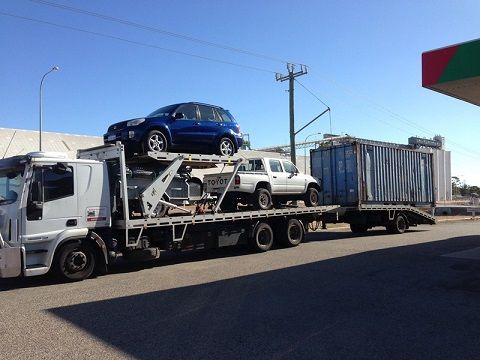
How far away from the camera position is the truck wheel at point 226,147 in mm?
13805

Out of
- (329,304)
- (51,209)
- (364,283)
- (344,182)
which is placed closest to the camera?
(329,304)

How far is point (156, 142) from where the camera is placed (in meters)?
12.1

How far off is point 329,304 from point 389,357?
247 centimetres

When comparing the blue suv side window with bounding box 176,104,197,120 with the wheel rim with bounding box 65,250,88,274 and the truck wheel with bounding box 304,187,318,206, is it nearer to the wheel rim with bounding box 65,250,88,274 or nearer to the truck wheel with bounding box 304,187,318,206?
the wheel rim with bounding box 65,250,88,274

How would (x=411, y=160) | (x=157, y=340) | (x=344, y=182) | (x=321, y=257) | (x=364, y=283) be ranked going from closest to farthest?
(x=157, y=340), (x=364, y=283), (x=321, y=257), (x=344, y=182), (x=411, y=160)

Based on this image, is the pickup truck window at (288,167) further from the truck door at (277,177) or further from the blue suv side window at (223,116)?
the blue suv side window at (223,116)

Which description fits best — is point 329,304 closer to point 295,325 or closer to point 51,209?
point 295,325

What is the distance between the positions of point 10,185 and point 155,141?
3502 millimetres

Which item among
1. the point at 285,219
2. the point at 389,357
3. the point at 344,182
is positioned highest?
the point at 344,182

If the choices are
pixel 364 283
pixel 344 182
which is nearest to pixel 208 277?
pixel 364 283

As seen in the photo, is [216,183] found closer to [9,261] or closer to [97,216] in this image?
[97,216]

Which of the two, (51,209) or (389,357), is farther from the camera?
(51,209)

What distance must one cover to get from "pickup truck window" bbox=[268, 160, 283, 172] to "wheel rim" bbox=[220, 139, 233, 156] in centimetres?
215

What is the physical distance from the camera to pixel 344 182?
20.0 metres
